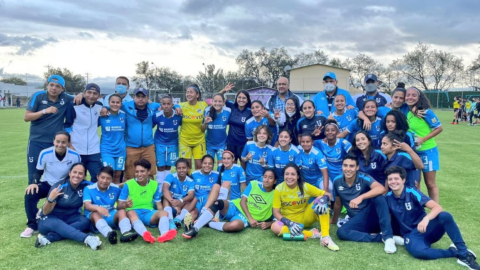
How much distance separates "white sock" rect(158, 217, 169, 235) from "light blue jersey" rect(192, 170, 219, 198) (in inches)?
30.6

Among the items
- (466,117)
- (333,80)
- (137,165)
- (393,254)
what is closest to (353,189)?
(393,254)

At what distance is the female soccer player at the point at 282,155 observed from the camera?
5.00 metres

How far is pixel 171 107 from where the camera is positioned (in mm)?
5914

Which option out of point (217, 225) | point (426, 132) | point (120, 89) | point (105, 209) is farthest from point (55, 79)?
point (426, 132)

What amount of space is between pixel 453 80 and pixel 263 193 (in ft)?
207

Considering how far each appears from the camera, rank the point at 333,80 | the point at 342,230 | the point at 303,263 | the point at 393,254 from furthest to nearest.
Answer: the point at 333,80 → the point at 342,230 → the point at 393,254 → the point at 303,263

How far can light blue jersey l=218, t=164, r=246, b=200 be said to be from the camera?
5004 mm

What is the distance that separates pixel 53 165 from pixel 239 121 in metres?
2.95

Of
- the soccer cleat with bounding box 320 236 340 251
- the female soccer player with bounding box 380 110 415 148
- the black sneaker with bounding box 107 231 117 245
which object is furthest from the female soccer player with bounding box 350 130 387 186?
the black sneaker with bounding box 107 231 117 245

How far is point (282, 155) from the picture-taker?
16.6 feet

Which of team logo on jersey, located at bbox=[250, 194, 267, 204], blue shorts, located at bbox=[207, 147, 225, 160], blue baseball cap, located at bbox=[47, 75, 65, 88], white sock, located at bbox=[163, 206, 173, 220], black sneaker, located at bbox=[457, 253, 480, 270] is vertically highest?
blue baseball cap, located at bbox=[47, 75, 65, 88]

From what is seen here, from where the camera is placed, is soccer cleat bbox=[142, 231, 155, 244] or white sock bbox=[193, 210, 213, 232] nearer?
soccer cleat bbox=[142, 231, 155, 244]

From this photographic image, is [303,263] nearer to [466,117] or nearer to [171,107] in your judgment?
[171,107]

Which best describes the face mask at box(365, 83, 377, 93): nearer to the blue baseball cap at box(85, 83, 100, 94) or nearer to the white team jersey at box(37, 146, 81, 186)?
the blue baseball cap at box(85, 83, 100, 94)
